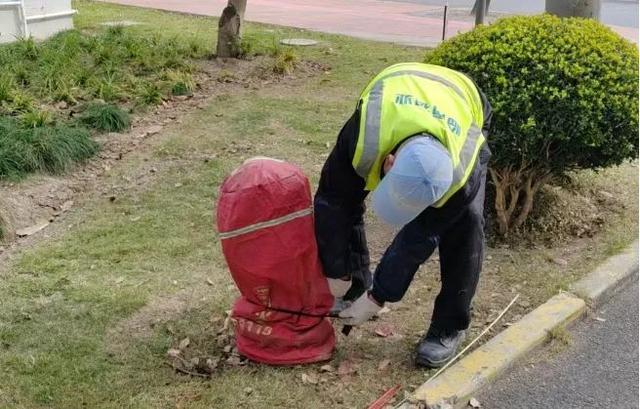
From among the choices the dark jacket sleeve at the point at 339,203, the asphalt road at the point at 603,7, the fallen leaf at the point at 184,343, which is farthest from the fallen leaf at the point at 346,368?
the asphalt road at the point at 603,7

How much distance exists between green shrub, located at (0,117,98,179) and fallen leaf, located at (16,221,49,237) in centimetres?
54

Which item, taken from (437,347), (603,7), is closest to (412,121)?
(437,347)

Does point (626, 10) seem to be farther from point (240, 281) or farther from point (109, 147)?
point (240, 281)

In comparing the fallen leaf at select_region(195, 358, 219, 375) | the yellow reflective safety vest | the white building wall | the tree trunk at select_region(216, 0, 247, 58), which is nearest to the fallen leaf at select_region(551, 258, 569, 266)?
the yellow reflective safety vest

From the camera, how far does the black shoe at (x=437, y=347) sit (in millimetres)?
3211

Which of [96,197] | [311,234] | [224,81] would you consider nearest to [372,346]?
[311,234]

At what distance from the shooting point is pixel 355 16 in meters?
15.4

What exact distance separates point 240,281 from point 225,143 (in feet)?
9.78

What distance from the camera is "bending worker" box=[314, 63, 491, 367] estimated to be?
8.21ft

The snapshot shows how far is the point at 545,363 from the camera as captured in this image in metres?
3.37

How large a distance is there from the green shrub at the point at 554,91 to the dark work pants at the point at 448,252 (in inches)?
36.1

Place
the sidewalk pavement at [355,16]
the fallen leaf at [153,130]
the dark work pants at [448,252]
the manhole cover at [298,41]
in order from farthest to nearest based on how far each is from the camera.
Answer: the sidewalk pavement at [355,16] < the manhole cover at [298,41] < the fallen leaf at [153,130] < the dark work pants at [448,252]

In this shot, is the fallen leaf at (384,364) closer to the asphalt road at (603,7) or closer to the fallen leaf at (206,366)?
the fallen leaf at (206,366)

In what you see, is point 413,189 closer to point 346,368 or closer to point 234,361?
point 346,368
